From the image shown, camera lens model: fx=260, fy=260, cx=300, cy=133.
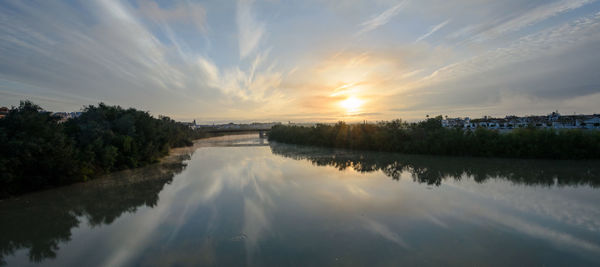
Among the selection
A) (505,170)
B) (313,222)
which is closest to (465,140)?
(505,170)

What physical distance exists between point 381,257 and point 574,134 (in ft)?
88.8

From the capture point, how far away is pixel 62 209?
11797 millimetres

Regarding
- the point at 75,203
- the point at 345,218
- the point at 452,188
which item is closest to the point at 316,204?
the point at 345,218

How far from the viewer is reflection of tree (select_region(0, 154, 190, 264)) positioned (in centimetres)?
851

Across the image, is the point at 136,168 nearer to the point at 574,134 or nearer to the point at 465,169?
the point at 465,169

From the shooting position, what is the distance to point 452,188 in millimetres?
14508

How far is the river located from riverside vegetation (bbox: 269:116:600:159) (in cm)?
674

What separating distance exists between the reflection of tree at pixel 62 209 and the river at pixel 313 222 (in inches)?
2.6

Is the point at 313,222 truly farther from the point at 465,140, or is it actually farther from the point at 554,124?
the point at 554,124

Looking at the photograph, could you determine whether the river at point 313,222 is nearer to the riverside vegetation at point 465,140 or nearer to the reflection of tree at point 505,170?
the reflection of tree at point 505,170

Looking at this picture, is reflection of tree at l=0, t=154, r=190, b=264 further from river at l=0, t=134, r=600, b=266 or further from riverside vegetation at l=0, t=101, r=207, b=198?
riverside vegetation at l=0, t=101, r=207, b=198

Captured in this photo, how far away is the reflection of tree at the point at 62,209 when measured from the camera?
8508mm

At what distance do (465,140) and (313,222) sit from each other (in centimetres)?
2477

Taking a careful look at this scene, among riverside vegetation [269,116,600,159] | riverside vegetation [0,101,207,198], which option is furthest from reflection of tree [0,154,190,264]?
riverside vegetation [269,116,600,159]
